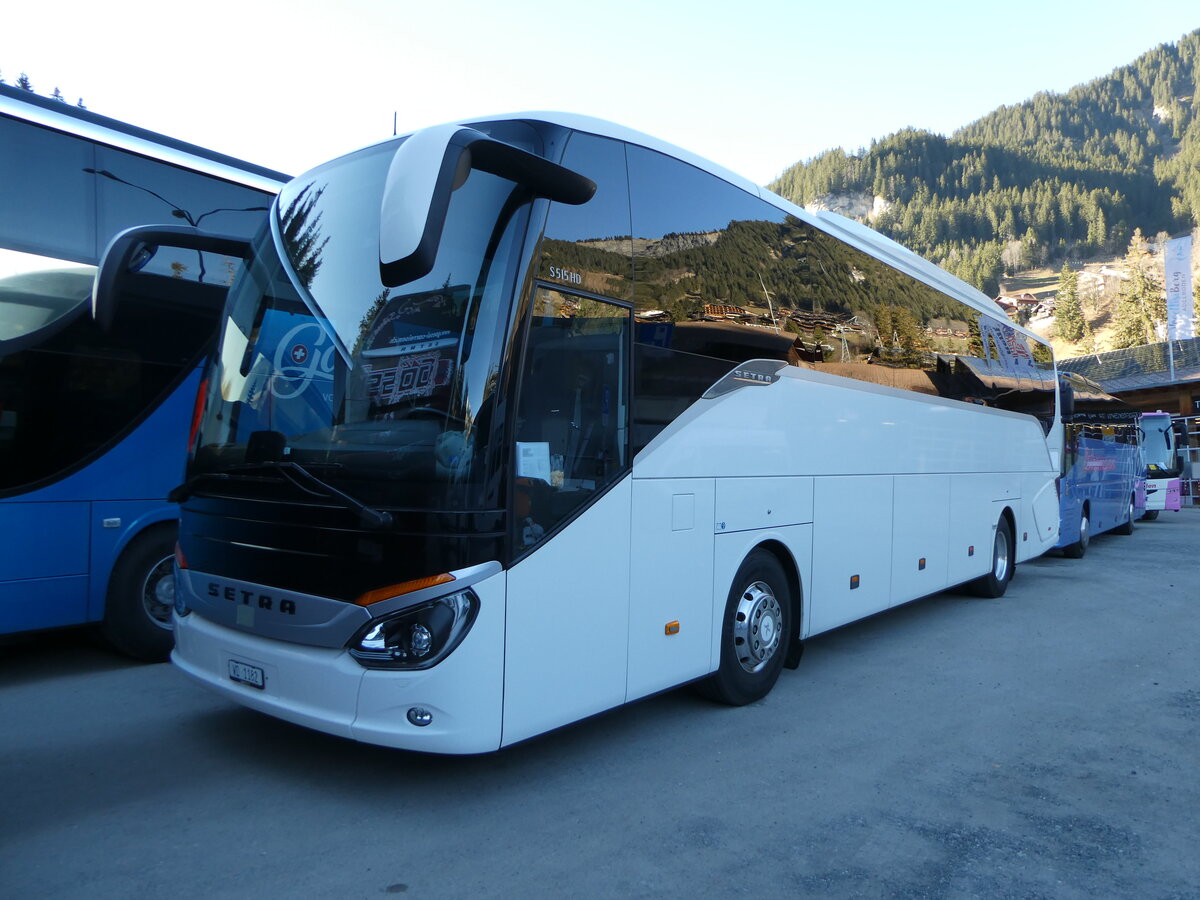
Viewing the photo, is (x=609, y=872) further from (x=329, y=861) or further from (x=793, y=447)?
(x=793, y=447)

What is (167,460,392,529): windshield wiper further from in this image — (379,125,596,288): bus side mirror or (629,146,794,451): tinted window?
(629,146,794,451): tinted window

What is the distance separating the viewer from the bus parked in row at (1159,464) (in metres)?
23.5

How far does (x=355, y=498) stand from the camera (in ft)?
12.3

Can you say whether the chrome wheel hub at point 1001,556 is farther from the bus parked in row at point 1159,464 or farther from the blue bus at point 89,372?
the bus parked in row at point 1159,464

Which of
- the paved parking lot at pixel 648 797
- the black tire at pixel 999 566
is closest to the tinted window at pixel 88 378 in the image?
the paved parking lot at pixel 648 797

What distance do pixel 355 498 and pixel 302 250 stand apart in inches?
55.7

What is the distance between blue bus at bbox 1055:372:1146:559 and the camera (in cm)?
1330

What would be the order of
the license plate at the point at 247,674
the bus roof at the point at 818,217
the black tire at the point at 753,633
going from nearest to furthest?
the license plate at the point at 247,674 < the bus roof at the point at 818,217 < the black tire at the point at 753,633

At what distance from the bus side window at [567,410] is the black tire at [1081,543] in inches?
499

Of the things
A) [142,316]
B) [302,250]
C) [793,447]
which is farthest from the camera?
[142,316]

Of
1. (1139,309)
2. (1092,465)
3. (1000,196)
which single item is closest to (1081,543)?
(1092,465)

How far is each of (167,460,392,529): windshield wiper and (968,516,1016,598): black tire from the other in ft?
27.6

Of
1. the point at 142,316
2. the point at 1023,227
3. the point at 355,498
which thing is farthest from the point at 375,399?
the point at 1023,227

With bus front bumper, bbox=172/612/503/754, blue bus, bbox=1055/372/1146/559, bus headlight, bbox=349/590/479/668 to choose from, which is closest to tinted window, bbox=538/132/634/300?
bus headlight, bbox=349/590/479/668
